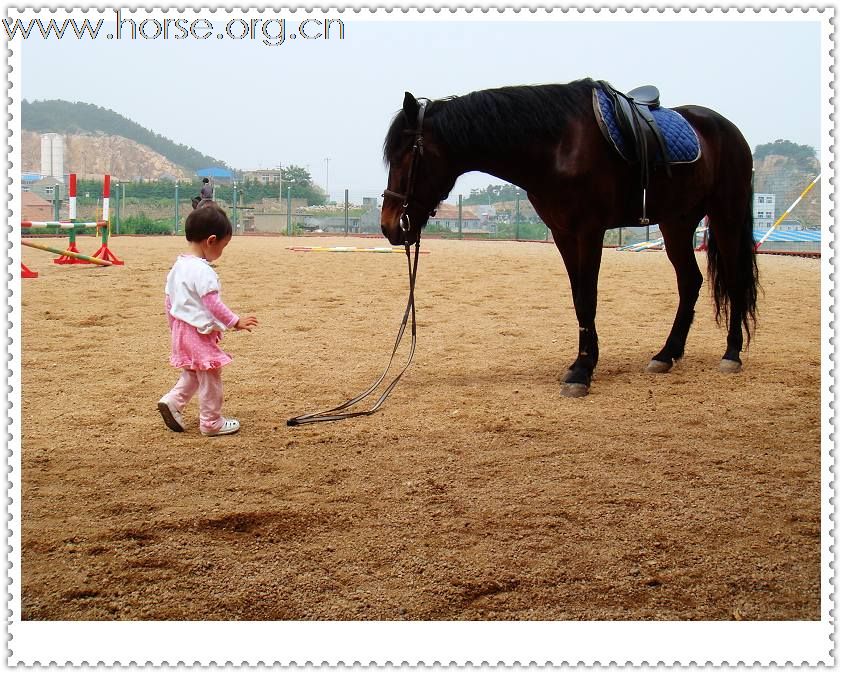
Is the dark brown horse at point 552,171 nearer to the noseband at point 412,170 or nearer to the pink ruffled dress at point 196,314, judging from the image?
the noseband at point 412,170

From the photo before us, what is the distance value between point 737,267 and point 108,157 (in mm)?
46008

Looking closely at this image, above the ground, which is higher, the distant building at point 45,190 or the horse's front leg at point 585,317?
the distant building at point 45,190

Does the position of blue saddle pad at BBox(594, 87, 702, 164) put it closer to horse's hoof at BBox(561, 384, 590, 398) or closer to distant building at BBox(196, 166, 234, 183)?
horse's hoof at BBox(561, 384, 590, 398)

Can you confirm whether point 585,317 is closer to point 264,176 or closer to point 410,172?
point 410,172

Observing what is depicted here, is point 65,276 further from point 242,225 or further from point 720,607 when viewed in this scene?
point 242,225

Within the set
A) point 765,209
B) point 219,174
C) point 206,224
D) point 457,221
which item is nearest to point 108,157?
point 219,174

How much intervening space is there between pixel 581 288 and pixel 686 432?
113 centimetres

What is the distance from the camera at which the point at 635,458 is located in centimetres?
287

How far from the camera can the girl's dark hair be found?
2.96 meters

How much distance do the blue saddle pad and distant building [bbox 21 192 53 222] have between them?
27179 millimetres

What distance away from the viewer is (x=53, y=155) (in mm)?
34250

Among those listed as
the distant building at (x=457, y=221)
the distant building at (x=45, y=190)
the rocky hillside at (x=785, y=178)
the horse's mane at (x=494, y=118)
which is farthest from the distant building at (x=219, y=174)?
the horse's mane at (x=494, y=118)

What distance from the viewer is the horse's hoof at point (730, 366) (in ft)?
14.5
